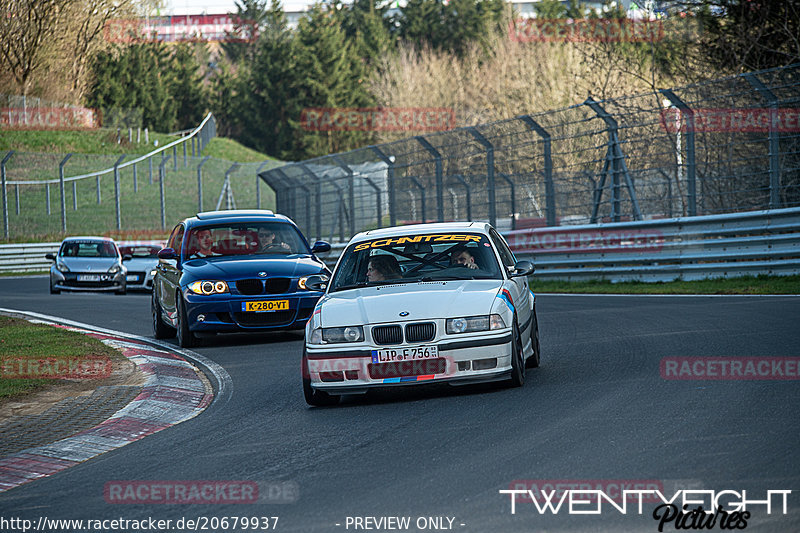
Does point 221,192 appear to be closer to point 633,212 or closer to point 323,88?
point 633,212

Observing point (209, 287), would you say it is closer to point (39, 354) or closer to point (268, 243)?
point (268, 243)

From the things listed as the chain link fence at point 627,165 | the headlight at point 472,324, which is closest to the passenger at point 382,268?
the headlight at point 472,324

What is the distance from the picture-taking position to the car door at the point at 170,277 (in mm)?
13758

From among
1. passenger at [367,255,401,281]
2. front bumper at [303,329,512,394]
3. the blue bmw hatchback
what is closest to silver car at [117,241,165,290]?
the blue bmw hatchback

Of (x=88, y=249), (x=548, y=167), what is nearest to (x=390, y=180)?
(x=548, y=167)

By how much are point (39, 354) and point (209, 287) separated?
6.85 feet

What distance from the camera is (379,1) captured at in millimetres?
96875

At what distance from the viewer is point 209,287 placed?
13070 millimetres

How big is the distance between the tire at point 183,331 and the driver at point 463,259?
481 centimetres

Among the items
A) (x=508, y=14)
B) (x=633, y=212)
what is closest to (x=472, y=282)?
(x=633, y=212)

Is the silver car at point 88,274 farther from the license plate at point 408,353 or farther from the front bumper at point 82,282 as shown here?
the license plate at point 408,353

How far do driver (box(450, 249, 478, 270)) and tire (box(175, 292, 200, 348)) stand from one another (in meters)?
4.81

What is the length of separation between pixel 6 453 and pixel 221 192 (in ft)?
131

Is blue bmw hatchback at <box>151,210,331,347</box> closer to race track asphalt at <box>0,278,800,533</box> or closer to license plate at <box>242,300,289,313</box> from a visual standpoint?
license plate at <box>242,300,289,313</box>
